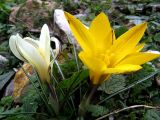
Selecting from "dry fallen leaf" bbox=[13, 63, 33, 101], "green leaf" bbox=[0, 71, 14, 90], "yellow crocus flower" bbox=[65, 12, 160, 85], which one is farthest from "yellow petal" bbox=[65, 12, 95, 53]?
"green leaf" bbox=[0, 71, 14, 90]

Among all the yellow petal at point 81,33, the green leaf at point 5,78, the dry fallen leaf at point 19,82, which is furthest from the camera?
the green leaf at point 5,78

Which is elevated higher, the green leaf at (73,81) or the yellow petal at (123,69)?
the yellow petal at (123,69)

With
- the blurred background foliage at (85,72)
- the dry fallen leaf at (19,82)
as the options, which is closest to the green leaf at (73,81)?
the blurred background foliage at (85,72)

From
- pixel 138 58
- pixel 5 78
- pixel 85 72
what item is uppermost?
pixel 138 58

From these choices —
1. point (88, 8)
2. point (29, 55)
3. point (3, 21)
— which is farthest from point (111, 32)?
point (3, 21)

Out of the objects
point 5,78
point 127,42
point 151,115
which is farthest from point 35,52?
point 5,78

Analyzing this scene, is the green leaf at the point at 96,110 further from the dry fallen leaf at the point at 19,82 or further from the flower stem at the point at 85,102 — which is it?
the dry fallen leaf at the point at 19,82

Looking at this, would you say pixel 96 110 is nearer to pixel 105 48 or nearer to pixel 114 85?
pixel 114 85
